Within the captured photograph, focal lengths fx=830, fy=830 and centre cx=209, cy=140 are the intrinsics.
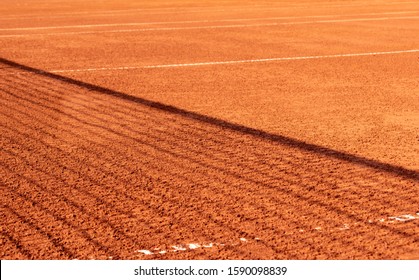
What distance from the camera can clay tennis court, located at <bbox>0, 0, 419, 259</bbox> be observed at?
561cm

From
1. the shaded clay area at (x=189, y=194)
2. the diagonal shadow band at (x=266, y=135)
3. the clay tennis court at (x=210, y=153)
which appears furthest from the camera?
the diagonal shadow band at (x=266, y=135)

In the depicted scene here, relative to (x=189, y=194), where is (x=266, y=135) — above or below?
below

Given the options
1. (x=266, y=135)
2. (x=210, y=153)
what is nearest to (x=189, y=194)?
(x=210, y=153)

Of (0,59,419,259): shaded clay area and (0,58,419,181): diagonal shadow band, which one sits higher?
(0,59,419,259): shaded clay area

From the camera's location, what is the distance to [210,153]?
7770 millimetres

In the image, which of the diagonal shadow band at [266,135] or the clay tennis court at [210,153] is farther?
the diagonal shadow band at [266,135]

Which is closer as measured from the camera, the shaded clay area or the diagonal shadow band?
the shaded clay area

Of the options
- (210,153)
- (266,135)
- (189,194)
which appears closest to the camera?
(189,194)

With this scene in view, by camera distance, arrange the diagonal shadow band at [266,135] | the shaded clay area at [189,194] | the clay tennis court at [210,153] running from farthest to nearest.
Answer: the diagonal shadow band at [266,135] → the clay tennis court at [210,153] → the shaded clay area at [189,194]

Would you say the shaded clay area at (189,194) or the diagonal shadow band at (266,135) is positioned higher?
the shaded clay area at (189,194)

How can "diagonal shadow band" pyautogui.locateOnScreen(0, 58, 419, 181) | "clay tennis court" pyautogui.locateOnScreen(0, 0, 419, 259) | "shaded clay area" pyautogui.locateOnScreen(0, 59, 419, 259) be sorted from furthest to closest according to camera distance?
1. "diagonal shadow band" pyautogui.locateOnScreen(0, 58, 419, 181)
2. "clay tennis court" pyautogui.locateOnScreen(0, 0, 419, 259)
3. "shaded clay area" pyautogui.locateOnScreen(0, 59, 419, 259)

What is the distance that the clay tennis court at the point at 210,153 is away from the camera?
5.61m

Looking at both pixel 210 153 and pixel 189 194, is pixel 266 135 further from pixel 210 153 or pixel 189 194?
pixel 189 194

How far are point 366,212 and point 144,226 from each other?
5.30 ft
